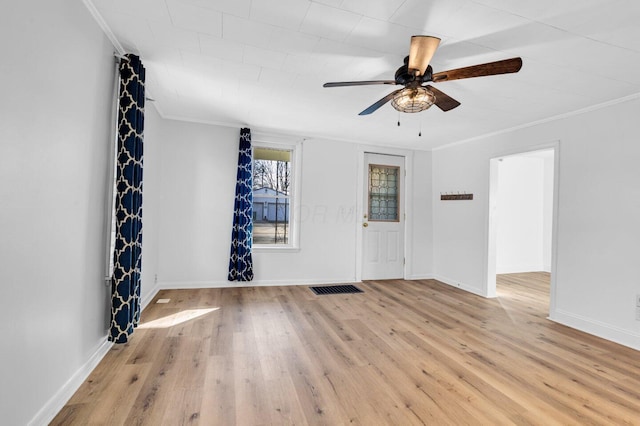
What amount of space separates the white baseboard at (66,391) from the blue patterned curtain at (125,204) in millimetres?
171

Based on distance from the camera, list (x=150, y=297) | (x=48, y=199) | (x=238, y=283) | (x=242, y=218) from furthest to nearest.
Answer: (x=238, y=283) < (x=242, y=218) < (x=150, y=297) < (x=48, y=199)

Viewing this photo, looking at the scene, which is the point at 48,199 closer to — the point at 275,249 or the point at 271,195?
the point at 275,249

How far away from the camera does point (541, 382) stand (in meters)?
2.13

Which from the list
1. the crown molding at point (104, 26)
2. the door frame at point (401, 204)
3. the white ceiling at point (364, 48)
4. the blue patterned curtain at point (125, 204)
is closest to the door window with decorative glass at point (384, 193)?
the door frame at point (401, 204)

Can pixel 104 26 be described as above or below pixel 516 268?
above

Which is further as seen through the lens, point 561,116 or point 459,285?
point 459,285

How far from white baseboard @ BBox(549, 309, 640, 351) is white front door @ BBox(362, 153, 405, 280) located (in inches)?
94.1

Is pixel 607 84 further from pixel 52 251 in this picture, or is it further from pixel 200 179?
pixel 200 179

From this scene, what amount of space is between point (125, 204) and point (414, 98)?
7.76ft

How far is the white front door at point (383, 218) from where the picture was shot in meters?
5.26

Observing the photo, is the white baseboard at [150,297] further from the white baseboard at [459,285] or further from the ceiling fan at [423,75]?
the white baseboard at [459,285]

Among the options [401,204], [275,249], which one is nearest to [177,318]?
[275,249]

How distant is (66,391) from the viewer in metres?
1.77

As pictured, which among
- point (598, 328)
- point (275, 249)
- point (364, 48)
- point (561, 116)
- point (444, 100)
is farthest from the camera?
point (275, 249)
